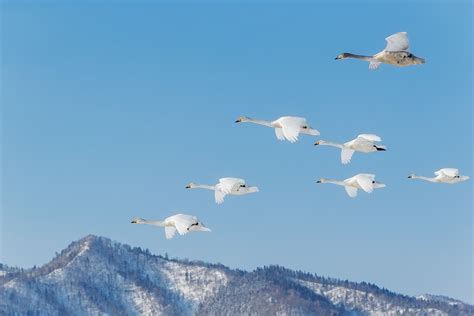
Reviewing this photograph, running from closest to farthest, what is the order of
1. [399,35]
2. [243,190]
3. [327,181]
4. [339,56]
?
[399,35] → [339,56] → [243,190] → [327,181]

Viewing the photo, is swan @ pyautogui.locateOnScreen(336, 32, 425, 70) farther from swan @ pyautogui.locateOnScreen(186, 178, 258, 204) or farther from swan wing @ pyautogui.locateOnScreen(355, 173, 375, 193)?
swan @ pyautogui.locateOnScreen(186, 178, 258, 204)

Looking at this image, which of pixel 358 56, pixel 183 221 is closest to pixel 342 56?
pixel 358 56

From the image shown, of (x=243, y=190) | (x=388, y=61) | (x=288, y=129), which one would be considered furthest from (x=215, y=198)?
(x=388, y=61)

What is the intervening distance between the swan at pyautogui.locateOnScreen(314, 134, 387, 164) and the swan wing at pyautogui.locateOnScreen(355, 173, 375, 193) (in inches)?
70.3

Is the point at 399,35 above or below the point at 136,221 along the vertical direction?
above

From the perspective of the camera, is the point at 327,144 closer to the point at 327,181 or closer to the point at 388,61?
the point at 327,181

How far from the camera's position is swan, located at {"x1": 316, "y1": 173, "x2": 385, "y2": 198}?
7548cm

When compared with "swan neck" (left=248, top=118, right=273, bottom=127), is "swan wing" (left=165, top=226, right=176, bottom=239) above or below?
below

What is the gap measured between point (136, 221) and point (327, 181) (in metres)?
15.2

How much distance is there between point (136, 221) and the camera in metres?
88.7

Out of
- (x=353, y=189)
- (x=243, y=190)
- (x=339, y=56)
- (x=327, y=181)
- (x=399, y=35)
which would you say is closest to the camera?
(x=399, y=35)

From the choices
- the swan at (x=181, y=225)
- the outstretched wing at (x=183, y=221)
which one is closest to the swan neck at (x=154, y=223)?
the swan at (x=181, y=225)

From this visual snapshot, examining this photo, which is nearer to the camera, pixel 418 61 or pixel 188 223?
pixel 418 61

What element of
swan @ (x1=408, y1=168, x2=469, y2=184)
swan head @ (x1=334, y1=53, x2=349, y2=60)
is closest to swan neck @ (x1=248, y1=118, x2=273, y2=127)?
swan head @ (x1=334, y1=53, x2=349, y2=60)
